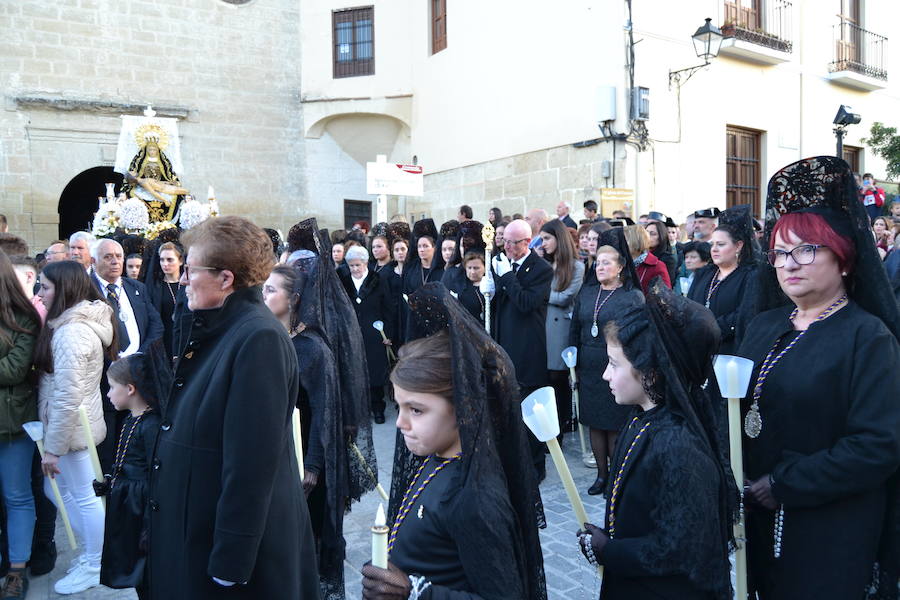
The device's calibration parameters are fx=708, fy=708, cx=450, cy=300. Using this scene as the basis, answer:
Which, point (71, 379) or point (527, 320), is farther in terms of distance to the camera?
point (527, 320)

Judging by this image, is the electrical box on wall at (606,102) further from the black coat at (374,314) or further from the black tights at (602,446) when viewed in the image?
the black tights at (602,446)

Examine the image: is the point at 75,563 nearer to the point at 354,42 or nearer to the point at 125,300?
the point at 125,300

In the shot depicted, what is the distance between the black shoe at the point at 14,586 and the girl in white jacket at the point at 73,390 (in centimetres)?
18

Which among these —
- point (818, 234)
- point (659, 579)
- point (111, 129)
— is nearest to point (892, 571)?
point (659, 579)

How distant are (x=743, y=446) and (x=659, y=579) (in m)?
0.72

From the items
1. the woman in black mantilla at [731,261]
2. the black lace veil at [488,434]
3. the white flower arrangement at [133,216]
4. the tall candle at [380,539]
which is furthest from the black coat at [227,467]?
the white flower arrangement at [133,216]

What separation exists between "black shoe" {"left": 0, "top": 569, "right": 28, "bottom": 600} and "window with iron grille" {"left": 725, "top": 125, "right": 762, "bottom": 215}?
1327cm

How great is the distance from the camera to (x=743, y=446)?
2594mm

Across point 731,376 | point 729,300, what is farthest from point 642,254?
point 731,376

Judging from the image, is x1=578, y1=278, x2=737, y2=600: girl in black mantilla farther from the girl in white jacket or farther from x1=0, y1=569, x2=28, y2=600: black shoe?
x1=0, y1=569, x2=28, y2=600: black shoe

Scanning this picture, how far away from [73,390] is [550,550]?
294cm

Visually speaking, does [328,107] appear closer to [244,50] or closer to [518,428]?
[244,50]

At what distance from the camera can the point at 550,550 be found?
14.3 feet

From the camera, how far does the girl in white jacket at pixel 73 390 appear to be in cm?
393
